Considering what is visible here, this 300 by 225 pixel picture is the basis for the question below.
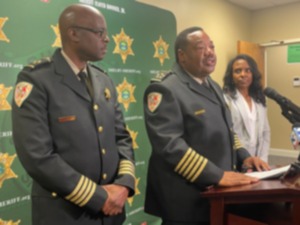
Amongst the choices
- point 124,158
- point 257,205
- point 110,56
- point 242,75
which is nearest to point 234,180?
point 257,205

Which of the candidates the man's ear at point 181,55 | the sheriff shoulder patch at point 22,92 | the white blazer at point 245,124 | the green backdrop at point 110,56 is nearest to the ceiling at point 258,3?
the green backdrop at point 110,56

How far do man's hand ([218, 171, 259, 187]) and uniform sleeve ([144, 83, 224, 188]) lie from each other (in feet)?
0.08

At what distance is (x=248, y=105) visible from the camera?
268 centimetres

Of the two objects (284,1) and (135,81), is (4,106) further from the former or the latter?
(284,1)

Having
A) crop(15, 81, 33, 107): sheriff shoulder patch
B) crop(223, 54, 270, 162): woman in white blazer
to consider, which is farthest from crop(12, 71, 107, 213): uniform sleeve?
crop(223, 54, 270, 162): woman in white blazer

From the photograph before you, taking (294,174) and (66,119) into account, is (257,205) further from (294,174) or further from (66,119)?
(66,119)

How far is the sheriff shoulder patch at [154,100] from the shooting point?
1391mm

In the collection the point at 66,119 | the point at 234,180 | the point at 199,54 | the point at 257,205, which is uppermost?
the point at 199,54

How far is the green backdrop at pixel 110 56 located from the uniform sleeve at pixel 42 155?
31.1 inches

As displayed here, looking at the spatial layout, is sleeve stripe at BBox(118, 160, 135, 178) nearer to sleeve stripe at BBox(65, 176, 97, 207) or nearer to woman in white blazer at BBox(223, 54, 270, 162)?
sleeve stripe at BBox(65, 176, 97, 207)

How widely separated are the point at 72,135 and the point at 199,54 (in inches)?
26.5

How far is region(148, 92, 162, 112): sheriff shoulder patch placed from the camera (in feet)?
4.56

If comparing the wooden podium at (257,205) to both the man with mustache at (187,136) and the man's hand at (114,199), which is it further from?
the man's hand at (114,199)

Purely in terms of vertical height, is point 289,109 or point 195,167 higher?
point 289,109
